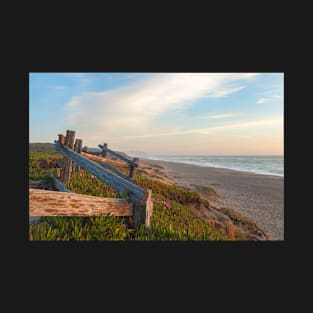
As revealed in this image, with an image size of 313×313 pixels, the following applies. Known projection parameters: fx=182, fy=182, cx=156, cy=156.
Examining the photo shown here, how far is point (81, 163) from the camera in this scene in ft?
13.1

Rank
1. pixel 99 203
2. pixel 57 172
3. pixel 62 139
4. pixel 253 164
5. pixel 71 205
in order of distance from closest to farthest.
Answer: pixel 71 205
pixel 99 203
pixel 62 139
pixel 57 172
pixel 253 164

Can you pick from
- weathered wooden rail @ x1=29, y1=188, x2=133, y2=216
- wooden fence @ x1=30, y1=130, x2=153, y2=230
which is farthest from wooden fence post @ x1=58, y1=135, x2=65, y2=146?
weathered wooden rail @ x1=29, y1=188, x2=133, y2=216

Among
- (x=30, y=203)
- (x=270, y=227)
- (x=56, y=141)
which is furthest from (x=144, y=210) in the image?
(x=270, y=227)

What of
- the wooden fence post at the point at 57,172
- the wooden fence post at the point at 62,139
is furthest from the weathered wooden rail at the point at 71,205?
the wooden fence post at the point at 57,172

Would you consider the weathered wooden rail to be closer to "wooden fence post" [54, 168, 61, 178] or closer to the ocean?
"wooden fence post" [54, 168, 61, 178]

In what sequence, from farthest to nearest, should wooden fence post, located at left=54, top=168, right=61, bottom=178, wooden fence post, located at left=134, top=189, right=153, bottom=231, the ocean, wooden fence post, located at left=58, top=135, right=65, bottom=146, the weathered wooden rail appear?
the ocean
wooden fence post, located at left=54, top=168, right=61, bottom=178
wooden fence post, located at left=58, top=135, right=65, bottom=146
wooden fence post, located at left=134, top=189, right=153, bottom=231
the weathered wooden rail

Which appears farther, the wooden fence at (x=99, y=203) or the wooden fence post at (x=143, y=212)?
the wooden fence post at (x=143, y=212)

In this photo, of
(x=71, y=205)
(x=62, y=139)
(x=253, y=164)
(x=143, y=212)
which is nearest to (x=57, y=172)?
(x=62, y=139)

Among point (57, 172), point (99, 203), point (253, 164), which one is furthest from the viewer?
point (253, 164)

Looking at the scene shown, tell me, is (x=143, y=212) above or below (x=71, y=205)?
below

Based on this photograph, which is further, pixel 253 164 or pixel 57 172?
pixel 253 164

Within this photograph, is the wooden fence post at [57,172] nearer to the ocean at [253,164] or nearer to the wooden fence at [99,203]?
the wooden fence at [99,203]

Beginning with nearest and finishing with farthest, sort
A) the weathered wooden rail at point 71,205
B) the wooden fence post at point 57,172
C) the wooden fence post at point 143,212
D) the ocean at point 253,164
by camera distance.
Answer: the weathered wooden rail at point 71,205, the wooden fence post at point 143,212, the wooden fence post at point 57,172, the ocean at point 253,164

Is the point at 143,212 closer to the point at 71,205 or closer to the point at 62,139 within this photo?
the point at 71,205
